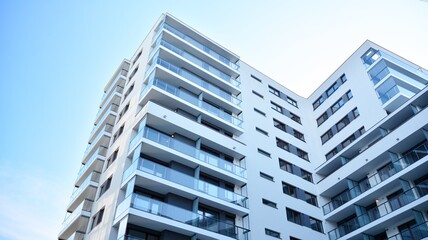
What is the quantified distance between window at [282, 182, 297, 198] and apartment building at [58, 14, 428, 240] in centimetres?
11

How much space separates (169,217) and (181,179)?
269 cm

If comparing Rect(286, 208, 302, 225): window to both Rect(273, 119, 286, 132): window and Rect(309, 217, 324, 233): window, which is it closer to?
Rect(309, 217, 324, 233): window

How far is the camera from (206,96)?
28516 millimetres

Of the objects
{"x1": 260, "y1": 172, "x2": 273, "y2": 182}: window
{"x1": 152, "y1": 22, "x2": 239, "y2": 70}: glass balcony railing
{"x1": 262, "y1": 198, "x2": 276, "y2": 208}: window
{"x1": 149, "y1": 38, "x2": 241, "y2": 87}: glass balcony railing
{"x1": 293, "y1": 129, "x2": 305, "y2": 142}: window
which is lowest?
{"x1": 262, "y1": 198, "x2": 276, "y2": 208}: window

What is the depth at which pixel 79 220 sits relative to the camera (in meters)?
24.0

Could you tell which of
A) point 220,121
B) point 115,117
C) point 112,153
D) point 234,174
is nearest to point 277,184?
point 234,174

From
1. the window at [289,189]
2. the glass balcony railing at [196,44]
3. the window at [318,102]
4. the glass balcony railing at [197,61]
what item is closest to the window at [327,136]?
the window at [318,102]

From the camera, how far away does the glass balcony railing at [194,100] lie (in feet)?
83.8

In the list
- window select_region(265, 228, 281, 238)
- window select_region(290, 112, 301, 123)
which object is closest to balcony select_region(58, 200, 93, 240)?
window select_region(265, 228, 281, 238)

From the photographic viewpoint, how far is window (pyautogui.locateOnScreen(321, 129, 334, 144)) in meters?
32.5

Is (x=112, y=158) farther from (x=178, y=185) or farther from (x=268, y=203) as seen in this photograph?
(x=268, y=203)

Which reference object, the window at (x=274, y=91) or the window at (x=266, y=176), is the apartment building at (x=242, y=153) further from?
the window at (x=274, y=91)

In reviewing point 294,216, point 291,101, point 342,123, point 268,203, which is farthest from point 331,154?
point 268,203

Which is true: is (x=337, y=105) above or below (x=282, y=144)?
above
